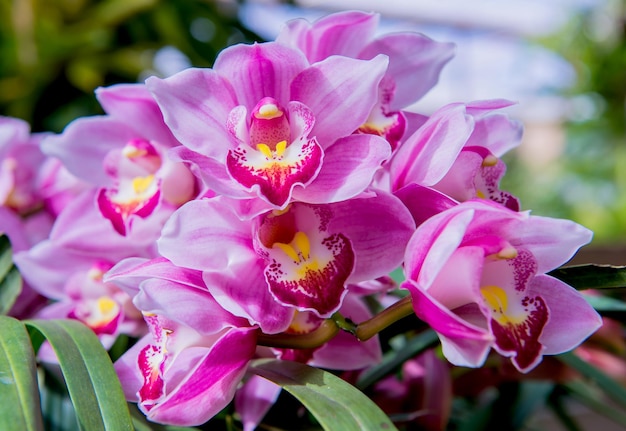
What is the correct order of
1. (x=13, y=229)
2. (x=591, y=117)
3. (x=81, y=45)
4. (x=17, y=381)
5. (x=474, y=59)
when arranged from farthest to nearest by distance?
(x=474, y=59)
(x=591, y=117)
(x=81, y=45)
(x=13, y=229)
(x=17, y=381)

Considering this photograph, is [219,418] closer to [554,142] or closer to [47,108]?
[47,108]

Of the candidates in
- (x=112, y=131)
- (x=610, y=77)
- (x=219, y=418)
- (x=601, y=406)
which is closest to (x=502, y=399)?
(x=601, y=406)

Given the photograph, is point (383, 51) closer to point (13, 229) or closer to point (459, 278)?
point (459, 278)


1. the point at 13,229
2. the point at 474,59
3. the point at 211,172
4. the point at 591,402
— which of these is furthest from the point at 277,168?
the point at 474,59

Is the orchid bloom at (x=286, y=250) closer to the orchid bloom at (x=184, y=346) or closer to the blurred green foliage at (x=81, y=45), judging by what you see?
the orchid bloom at (x=184, y=346)

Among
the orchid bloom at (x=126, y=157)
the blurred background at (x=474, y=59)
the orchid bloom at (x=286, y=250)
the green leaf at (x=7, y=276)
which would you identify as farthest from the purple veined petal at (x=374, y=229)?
the blurred background at (x=474, y=59)

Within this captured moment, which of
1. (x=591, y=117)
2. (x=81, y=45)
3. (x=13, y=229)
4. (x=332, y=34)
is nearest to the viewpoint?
(x=332, y=34)
